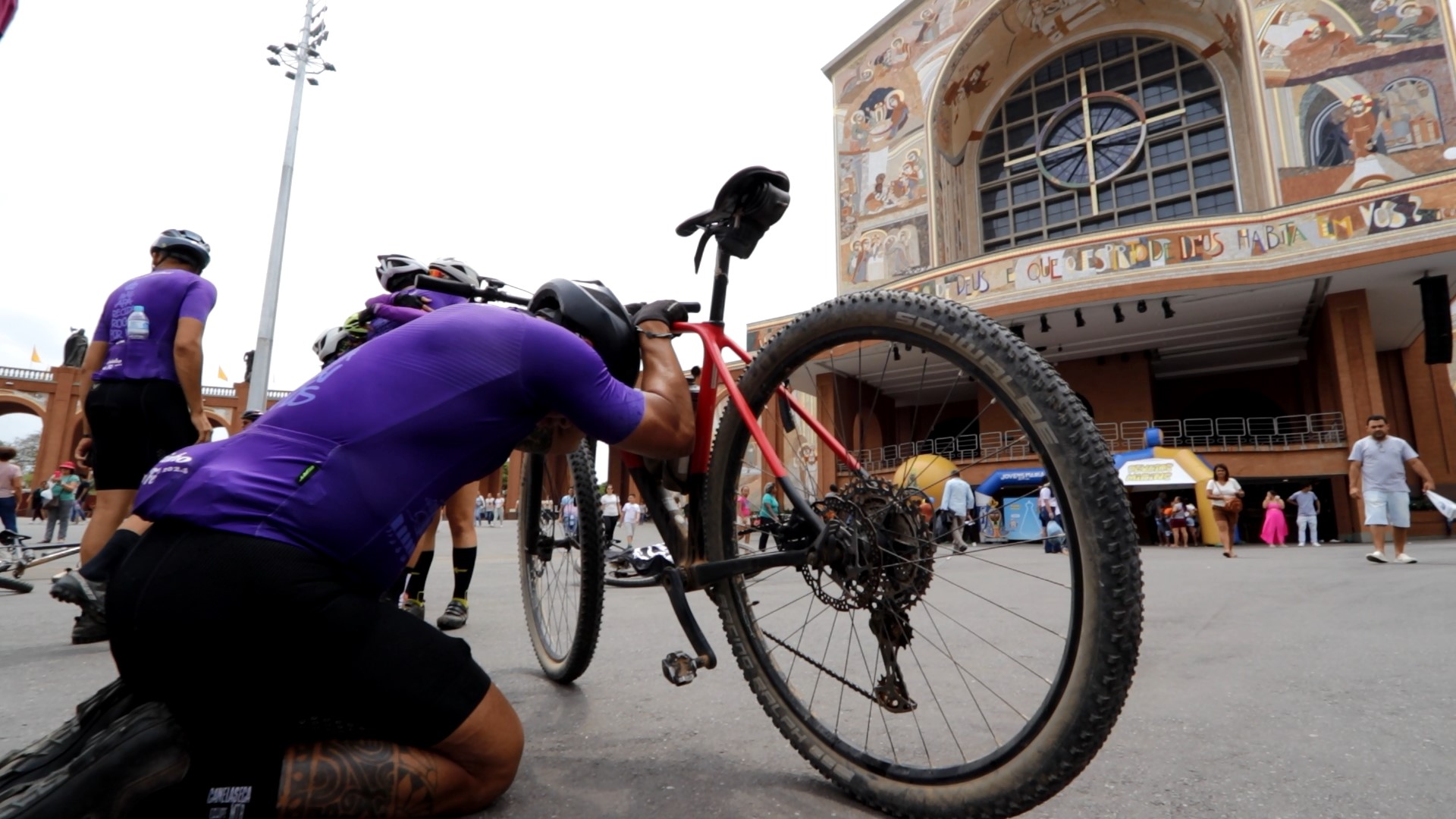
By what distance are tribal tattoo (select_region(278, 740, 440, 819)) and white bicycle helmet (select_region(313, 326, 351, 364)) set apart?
7.40ft

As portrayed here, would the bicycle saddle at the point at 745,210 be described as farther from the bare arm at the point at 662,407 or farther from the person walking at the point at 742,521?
the person walking at the point at 742,521

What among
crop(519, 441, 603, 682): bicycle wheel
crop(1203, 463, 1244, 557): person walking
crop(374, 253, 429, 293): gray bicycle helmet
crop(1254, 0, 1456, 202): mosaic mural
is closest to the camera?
crop(519, 441, 603, 682): bicycle wheel

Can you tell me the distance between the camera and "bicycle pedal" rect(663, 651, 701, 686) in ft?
5.25

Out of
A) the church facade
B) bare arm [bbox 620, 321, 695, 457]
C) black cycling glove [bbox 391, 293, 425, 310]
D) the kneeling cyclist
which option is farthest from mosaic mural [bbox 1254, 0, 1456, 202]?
the kneeling cyclist

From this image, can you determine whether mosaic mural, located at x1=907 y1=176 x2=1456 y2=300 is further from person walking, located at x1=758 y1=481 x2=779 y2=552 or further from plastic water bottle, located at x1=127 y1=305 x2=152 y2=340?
person walking, located at x1=758 y1=481 x2=779 y2=552

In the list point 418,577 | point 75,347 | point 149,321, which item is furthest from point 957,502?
point 75,347

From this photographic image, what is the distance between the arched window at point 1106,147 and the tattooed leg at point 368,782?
2539 centimetres

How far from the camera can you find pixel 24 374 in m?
37.7

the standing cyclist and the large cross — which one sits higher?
the large cross

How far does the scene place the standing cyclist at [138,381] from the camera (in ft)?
10.00

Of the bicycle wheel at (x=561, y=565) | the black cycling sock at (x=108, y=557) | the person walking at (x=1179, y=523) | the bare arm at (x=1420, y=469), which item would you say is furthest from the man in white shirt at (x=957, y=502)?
the person walking at (x=1179, y=523)

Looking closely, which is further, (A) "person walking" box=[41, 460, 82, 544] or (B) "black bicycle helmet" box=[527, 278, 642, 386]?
(A) "person walking" box=[41, 460, 82, 544]

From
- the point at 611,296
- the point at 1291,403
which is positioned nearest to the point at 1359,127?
the point at 1291,403

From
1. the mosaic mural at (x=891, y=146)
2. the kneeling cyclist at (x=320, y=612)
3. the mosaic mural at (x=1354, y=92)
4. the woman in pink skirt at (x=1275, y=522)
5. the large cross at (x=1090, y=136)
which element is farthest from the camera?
the large cross at (x=1090, y=136)
